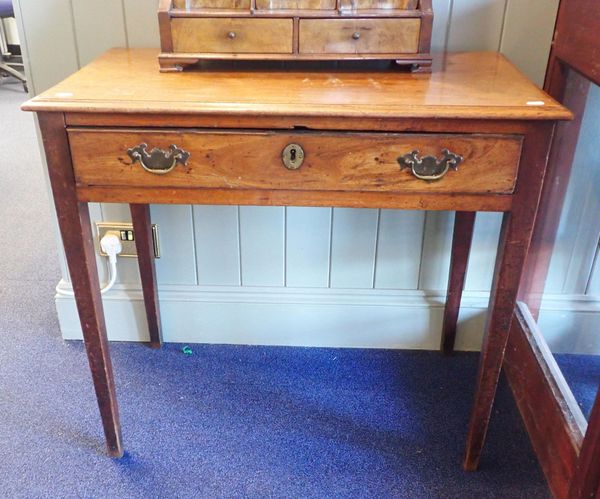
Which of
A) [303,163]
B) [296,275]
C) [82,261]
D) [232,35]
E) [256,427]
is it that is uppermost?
[232,35]

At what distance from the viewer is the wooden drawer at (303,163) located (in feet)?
3.40

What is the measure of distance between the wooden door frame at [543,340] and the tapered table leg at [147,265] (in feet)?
3.01

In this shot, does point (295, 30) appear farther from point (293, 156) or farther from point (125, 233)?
point (125, 233)

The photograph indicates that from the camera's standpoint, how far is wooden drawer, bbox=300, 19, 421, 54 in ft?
4.02

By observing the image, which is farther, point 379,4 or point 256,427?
point 256,427

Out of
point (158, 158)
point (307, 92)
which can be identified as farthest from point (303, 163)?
point (158, 158)

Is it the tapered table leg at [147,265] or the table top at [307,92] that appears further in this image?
the tapered table leg at [147,265]

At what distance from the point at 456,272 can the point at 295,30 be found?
2.40 feet

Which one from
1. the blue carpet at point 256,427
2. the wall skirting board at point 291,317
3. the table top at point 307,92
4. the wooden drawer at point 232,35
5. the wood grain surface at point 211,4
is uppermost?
the wood grain surface at point 211,4

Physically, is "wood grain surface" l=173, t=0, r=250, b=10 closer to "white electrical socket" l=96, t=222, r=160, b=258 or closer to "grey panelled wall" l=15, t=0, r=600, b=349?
"grey panelled wall" l=15, t=0, r=600, b=349

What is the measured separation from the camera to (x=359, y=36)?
1.23 metres

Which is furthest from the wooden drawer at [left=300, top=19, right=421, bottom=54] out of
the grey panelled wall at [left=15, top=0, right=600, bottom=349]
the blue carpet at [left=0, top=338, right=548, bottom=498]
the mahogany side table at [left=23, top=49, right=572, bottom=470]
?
the blue carpet at [left=0, top=338, right=548, bottom=498]

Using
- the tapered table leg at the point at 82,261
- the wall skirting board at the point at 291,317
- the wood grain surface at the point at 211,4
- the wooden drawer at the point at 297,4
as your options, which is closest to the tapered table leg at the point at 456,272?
the wall skirting board at the point at 291,317

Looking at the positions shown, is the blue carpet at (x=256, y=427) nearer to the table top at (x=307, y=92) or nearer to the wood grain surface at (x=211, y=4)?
the table top at (x=307, y=92)
